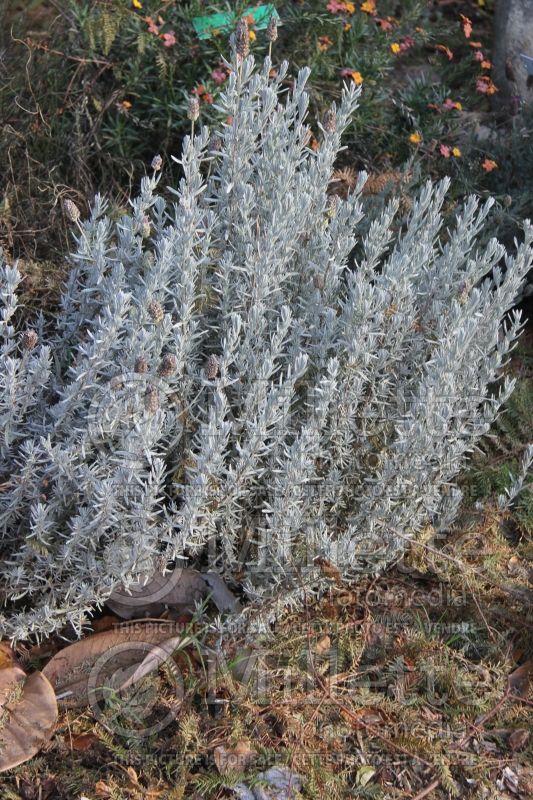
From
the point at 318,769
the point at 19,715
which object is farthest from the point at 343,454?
the point at 19,715

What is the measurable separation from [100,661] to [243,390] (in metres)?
0.96

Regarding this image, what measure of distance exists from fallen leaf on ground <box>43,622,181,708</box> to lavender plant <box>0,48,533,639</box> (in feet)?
0.34

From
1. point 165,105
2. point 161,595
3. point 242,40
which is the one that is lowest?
point 161,595

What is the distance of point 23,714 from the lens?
254cm

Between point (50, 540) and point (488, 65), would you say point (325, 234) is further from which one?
point (488, 65)

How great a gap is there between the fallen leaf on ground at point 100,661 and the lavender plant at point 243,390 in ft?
0.34

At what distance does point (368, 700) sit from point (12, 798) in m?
1.10

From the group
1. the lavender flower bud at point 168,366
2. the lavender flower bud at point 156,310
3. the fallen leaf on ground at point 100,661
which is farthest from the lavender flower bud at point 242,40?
the fallen leaf on ground at point 100,661

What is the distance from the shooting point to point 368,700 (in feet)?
9.12

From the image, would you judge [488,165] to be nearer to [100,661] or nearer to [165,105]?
[165,105]

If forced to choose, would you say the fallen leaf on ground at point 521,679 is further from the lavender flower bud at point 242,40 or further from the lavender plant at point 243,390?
the lavender flower bud at point 242,40

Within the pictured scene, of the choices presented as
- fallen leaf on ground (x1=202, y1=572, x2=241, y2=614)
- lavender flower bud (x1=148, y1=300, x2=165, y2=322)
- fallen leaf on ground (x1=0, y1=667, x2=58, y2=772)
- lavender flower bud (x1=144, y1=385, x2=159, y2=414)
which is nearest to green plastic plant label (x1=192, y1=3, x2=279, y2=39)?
lavender flower bud (x1=148, y1=300, x2=165, y2=322)

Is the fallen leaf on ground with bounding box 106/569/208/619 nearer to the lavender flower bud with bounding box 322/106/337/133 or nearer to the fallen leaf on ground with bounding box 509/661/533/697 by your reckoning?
the fallen leaf on ground with bounding box 509/661/533/697

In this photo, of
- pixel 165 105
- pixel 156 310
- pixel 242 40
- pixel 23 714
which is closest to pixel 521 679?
pixel 23 714
